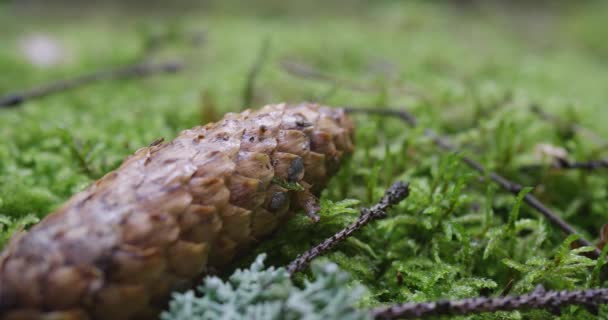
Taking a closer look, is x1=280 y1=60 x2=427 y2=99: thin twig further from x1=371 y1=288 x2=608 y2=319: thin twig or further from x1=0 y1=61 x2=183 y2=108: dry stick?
x1=371 y1=288 x2=608 y2=319: thin twig

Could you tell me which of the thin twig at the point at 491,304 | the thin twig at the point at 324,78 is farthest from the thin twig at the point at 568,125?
the thin twig at the point at 491,304

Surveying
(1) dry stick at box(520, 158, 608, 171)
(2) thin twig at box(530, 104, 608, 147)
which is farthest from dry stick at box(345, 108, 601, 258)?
(2) thin twig at box(530, 104, 608, 147)

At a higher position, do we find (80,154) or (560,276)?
(80,154)

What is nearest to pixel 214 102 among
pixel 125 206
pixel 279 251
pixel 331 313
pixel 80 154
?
pixel 80 154

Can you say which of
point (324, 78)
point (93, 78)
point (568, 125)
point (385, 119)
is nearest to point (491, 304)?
point (385, 119)

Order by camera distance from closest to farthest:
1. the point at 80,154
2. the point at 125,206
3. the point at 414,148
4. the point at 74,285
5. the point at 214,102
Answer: the point at 74,285
the point at 125,206
the point at 80,154
the point at 414,148
the point at 214,102

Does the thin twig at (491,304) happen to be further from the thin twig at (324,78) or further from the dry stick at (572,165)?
the thin twig at (324,78)

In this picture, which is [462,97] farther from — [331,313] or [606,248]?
[331,313]
